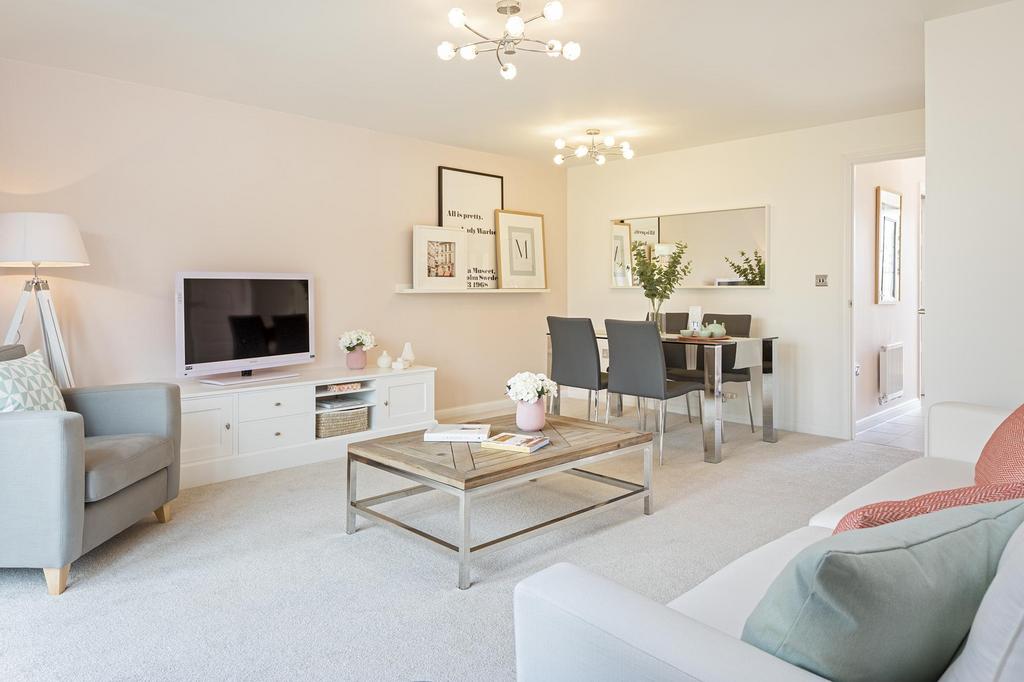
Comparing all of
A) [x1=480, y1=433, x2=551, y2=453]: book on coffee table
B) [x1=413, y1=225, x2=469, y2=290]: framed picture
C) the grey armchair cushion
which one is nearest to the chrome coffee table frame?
[x1=480, y1=433, x2=551, y2=453]: book on coffee table

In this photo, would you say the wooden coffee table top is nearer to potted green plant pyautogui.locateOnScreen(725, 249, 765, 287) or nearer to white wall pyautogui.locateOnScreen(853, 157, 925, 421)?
potted green plant pyautogui.locateOnScreen(725, 249, 765, 287)

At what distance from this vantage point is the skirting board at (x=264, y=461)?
12.8 feet

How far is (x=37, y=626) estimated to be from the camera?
2.25m

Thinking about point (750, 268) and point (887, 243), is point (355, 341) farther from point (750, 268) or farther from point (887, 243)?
point (887, 243)

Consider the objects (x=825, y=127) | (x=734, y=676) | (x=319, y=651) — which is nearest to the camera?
(x=734, y=676)

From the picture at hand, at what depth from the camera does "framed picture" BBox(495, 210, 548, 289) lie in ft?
20.5

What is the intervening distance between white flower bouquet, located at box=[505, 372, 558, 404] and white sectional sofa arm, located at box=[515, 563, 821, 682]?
6.45 ft

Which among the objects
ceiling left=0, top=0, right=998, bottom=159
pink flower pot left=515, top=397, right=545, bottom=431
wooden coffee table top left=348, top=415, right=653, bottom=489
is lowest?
wooden coffee table top left=348, top=415, right=653, bottom=489

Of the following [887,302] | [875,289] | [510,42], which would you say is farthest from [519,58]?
[887,302]

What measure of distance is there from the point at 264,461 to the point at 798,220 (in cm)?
425

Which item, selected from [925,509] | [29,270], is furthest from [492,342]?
[925,509]

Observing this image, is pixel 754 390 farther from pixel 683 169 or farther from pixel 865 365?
pixel 683 169

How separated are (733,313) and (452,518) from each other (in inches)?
134

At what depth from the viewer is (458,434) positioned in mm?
3145
